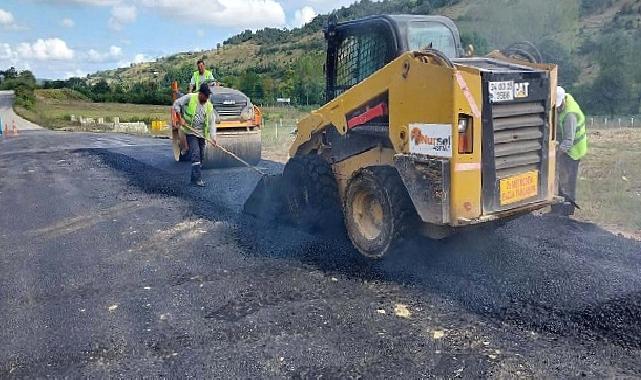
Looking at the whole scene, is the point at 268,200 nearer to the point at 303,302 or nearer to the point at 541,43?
the point at 303,302

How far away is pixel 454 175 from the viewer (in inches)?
176

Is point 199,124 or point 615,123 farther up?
point 199,124

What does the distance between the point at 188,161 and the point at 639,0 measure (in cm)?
5117

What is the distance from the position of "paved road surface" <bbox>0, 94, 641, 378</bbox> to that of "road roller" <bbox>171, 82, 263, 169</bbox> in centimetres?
405

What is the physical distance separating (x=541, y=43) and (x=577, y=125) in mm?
15180

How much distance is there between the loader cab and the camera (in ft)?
17.7

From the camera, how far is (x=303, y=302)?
4.39 m

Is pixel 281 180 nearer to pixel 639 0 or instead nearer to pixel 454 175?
pixel 454 175

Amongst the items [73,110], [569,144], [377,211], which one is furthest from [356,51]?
[73,110]

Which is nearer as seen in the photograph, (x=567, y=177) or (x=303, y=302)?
(x=303, y=302)

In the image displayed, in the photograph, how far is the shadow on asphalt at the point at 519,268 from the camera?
13.1ft

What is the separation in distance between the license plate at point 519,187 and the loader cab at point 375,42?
1406 mm

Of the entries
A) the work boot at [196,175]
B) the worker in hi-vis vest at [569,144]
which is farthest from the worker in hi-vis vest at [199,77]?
the worker in hi-vis vest at [569,144]

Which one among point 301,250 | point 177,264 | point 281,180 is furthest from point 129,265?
point 281,180
